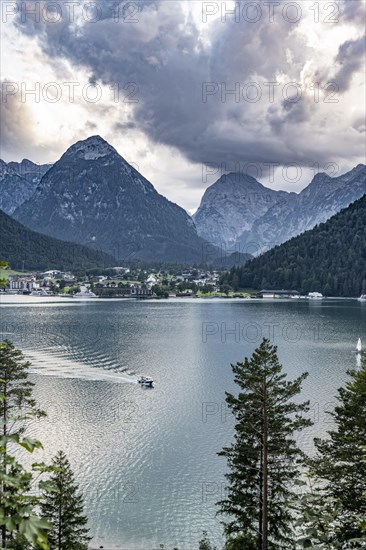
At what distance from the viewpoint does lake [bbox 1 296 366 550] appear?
25.8 metres

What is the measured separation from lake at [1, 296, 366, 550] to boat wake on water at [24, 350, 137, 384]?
12 cm

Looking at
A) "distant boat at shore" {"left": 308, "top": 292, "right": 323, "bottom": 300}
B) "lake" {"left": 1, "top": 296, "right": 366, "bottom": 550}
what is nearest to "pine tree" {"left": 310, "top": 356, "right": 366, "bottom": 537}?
"lake" {"left": 1, "top": 296, "right": 366, "bottom": 550}

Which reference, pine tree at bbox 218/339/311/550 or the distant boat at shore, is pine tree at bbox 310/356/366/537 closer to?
pine tree at bbox 218/339/311/550

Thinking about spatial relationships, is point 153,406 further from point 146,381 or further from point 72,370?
point 72,370

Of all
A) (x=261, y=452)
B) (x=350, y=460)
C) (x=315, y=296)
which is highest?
(x=315, y=296)

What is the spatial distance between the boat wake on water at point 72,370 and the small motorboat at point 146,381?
1258 millimetres

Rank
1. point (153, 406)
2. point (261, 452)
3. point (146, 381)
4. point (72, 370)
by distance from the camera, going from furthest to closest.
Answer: point (72, 370)
point (146, 381)
point (153, 406)
point (261, 452)

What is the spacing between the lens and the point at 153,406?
43.8 metres

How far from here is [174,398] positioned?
4659 cm

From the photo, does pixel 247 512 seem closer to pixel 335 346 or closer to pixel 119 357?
pixel 119 357

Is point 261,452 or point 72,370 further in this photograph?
point 72,370

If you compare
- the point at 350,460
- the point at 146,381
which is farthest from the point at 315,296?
the point at 350,460

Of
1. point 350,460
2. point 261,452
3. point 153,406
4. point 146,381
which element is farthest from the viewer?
point 146,381

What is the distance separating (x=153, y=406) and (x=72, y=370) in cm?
1720
